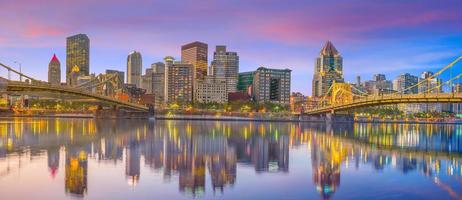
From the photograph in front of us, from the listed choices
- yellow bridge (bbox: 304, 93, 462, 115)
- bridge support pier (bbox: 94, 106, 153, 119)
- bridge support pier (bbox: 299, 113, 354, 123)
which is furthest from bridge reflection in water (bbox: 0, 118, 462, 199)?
bridge support pier (bbox: 299, 113, 354, 123)

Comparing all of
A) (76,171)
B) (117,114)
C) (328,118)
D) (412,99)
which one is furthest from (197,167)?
(328,118)

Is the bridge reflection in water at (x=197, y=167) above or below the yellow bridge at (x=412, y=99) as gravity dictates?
below

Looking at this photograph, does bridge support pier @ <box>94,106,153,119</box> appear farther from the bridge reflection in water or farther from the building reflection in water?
the building reflection in water

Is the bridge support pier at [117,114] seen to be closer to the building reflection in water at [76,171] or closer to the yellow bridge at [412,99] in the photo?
the yellow bridge at [412,99]

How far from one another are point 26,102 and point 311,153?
167 m

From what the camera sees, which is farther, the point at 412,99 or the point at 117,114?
the point at 117,114

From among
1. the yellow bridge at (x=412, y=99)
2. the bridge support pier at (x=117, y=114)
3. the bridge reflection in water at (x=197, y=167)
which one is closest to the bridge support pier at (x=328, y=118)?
the yellow bridge at (x=412, y=99)

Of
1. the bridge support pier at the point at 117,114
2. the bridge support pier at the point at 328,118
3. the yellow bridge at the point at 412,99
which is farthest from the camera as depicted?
the bridge support pier at the point at 328,118

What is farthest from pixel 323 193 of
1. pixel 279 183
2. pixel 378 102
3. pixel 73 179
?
pixel 378 102

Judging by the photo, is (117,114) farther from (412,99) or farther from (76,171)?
(76,171)

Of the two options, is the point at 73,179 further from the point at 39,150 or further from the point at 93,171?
the point at 39,150

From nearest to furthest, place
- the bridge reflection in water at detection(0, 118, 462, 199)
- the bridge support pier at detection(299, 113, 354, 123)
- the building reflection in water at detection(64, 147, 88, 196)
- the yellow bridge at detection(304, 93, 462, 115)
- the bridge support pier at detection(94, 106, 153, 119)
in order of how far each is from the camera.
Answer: the building reflection in water at detection(64, 147, 88, 196) < the bridge reflection in water at detection(0, 118, 462, 199) < the yellow bridge at detection(304, 93, 462, 115) < the bridge support pier at detection(94, 106, 153, 119) < the bridge support pier at detection(299, 113, 354, 123)

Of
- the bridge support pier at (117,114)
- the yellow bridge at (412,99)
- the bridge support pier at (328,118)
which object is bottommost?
the bridge support pier at (328,118)

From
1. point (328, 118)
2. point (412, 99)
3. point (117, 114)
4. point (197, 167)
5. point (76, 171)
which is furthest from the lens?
point (328, 118)
